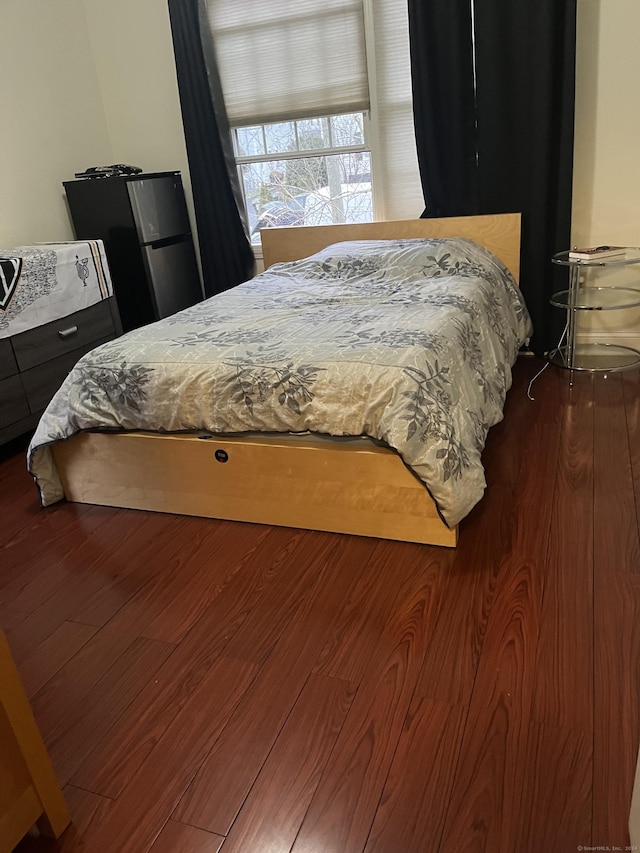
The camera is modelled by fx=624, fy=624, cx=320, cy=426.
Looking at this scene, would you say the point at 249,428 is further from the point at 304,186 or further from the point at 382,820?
the point at 304,186

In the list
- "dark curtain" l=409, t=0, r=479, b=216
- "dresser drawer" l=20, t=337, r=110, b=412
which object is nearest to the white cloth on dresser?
"dresser drawer" l=20, t=337, r=110, b=412

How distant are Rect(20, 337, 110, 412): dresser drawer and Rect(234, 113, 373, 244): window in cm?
161

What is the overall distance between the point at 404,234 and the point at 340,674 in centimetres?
258

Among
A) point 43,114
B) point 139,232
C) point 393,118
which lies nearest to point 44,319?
point 139,232

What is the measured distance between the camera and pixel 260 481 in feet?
6.62

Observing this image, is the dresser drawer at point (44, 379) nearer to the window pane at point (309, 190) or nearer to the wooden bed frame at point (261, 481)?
the wooden bed frame at point (261, 481)

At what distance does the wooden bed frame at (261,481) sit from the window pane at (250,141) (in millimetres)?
2399

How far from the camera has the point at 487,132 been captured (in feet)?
10.4

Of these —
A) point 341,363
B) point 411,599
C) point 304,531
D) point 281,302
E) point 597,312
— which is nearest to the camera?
point 411,599

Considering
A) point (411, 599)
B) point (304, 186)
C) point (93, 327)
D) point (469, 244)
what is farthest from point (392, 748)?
point (304, 186)

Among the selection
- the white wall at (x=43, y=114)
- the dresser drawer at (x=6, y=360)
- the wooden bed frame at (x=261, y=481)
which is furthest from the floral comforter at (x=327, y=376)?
the white wall at (x=43, y=114)

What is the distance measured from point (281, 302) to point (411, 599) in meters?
1.49

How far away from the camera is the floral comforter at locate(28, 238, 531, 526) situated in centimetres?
176

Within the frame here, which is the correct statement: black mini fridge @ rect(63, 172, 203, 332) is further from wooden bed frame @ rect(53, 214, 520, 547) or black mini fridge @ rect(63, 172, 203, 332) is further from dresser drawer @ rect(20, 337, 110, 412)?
wooden bed frame @ rect(53, 214, 520, 547)
